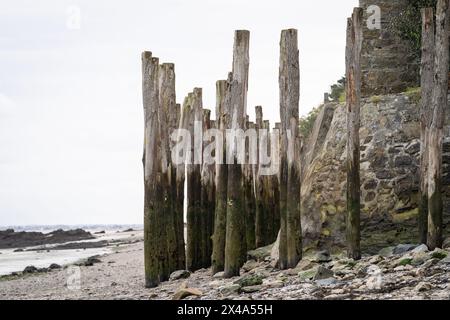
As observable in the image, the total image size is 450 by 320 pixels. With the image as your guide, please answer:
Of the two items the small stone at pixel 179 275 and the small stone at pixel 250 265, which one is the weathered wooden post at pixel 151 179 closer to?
the small stone at pixel 179 275

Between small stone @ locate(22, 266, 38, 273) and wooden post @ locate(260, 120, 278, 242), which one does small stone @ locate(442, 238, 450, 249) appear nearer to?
wooden post @ locate(260, 120, 278, 242)

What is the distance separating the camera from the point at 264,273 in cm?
1563

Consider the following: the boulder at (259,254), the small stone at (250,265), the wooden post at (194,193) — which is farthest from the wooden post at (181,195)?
the small stone at (250,265)

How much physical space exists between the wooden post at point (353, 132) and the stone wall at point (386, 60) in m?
5.41

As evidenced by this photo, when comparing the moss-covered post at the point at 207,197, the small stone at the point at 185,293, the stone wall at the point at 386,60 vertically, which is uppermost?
the stone wall at the point at 386,60

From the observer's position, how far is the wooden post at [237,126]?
52.4 feet

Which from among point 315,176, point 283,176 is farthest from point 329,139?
point 283,176

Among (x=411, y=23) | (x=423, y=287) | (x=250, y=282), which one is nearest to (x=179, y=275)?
Answer: (x=250, y=282)

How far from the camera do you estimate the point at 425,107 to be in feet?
48.6

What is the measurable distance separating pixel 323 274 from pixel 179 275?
4.88m

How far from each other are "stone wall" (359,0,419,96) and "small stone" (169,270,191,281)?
20.9ft

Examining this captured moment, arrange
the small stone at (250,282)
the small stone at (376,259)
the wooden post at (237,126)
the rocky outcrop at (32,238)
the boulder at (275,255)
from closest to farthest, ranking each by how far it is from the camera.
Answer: the small stone at (250,282) → the small stone at (376,259) → the wooden post at (237,126) → the boulder at (275,255) → the rocky outcrop at (32,238)

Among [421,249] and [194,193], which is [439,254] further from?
[194,193]

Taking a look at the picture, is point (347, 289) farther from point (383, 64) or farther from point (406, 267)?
point (383, 64)
